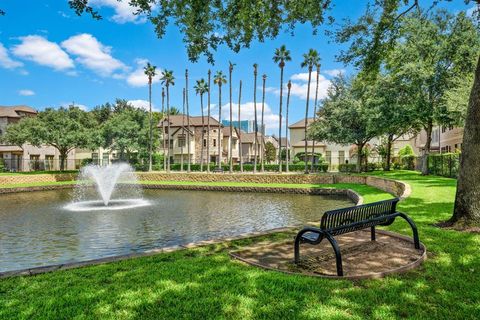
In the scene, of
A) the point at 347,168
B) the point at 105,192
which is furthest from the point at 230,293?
the point at 347,168

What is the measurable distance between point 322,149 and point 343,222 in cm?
5773

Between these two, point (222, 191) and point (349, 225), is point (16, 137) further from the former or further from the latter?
point (349, 225)

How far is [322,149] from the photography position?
205ft

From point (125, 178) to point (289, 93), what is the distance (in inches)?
1036

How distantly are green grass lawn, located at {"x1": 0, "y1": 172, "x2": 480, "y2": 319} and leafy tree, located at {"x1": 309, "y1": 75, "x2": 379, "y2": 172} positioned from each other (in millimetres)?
33040

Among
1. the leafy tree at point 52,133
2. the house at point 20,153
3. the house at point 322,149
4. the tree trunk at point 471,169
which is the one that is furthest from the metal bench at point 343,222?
the house at point 20,153

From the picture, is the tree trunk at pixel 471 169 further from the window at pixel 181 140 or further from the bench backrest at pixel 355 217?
the window at pixel 181 140

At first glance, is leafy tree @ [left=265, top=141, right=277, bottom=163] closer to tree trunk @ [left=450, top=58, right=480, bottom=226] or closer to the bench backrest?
tree trunk @ [left=450, top=58, right=480, bottom=226]

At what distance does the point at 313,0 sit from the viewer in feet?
33.0

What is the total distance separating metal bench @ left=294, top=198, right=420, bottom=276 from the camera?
5.75 metres

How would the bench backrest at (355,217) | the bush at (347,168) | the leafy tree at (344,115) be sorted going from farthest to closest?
1. the bush at (347,168)
2. the leafy tree at (344,115)
3. the bench backrest at (355,217)

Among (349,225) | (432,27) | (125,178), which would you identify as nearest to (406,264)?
(349,225)

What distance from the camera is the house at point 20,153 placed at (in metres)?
53.1

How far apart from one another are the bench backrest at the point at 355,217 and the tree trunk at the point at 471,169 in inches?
102
